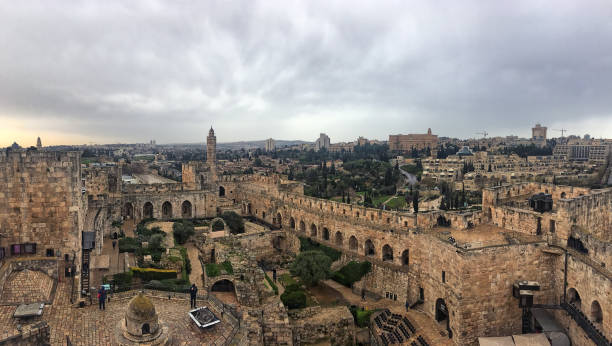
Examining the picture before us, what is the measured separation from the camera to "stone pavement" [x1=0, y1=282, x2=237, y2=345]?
13836 mm

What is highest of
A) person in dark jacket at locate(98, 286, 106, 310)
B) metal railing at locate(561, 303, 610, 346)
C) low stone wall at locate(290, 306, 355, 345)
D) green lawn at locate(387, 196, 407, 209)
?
person in dark jacket at locate(98, 286, 106, 310)

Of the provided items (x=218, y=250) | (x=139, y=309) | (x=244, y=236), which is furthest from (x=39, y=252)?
(x=244, y=236)

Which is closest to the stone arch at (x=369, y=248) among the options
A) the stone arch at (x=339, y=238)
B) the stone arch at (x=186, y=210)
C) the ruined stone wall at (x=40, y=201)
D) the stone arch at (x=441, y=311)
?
the stone arch at (x=339, y=238)

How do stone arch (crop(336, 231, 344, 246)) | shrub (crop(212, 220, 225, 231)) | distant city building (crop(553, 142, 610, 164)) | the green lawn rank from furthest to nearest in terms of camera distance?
distant city building (crop(553, 142, 610, 164)) < the green lawn < shrub (crop(212, 220, 225, 231)) < stone arch (crop(336, 231, 344, 246))

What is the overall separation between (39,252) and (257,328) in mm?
10565

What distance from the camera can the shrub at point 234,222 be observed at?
3788 cm

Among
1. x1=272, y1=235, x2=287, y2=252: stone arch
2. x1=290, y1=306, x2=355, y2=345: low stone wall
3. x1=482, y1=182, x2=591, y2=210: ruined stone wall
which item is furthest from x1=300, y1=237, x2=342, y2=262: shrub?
x1=482, y1=182, x2=591, y2=210: ruined stone wall

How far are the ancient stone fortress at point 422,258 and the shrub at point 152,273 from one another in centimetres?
213

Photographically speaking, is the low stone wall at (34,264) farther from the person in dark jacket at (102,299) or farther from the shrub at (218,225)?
the shrub at (218,225)

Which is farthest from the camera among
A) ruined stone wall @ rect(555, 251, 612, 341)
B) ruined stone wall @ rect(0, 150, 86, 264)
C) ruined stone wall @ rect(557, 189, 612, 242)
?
ruined stone wall @ rect(557, 189, 612, 242)

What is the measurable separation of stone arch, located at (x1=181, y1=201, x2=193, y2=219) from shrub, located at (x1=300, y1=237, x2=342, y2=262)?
50.5 ft

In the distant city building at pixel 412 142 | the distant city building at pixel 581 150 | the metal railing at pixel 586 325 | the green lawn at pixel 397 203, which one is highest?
the distant city building at pixel 412 142

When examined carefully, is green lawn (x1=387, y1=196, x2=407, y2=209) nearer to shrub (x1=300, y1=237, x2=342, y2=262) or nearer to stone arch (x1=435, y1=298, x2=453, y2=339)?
shrub (x1=300, y1=237, x2=342, y2=262)

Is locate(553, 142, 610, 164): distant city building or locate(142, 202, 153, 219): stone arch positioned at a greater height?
locate(553, 142, 610, 164): distant city building
